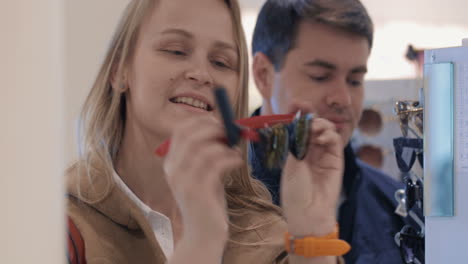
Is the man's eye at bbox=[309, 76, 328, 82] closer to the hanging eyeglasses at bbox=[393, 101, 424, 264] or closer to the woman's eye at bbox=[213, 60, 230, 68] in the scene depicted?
the hanging eyeglasses at bbox=[393, 101, 424, 264]

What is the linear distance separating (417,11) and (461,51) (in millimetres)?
1302

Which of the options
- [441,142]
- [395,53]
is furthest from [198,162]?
[395,53]

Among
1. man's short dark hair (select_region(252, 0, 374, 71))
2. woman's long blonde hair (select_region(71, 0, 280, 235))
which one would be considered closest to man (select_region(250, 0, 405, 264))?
man's short dark hair (select_region(252, 0, 374, 71))

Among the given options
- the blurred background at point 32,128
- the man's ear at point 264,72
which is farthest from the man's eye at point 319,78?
the blurred background at point 32,128

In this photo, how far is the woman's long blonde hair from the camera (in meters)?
0.97

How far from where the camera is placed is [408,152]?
1.19 meters

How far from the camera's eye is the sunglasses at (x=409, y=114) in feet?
3.72

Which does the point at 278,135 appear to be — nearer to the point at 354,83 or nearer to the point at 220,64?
the point at 220,64

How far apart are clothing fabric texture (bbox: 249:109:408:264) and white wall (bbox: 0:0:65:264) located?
3.69 feet

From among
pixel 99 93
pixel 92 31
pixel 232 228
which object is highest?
pixel 92 31

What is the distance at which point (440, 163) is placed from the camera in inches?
40.8

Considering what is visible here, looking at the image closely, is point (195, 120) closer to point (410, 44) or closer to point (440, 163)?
point (440, 163)

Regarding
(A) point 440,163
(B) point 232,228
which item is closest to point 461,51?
(A) point 440,163

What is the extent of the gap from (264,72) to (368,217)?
46cm
